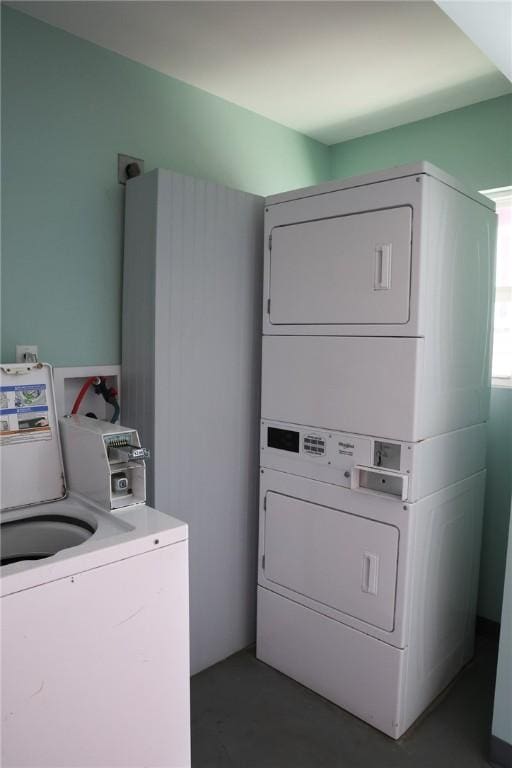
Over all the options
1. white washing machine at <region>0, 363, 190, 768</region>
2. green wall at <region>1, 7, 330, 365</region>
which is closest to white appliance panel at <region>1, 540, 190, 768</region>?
white washing machine at <region>0, 363, 190, 768</region>

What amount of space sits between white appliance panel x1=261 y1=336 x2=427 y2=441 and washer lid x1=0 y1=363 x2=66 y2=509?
924 millimetres

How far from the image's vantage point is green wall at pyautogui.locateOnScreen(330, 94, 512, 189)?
259 cm

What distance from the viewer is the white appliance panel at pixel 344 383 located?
6.20 feet

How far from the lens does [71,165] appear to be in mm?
2109

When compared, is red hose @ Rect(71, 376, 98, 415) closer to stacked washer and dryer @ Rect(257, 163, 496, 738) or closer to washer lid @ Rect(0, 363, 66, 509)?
washer lid @ Rect(0, 363, 66, 509)

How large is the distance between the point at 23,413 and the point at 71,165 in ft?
3.36

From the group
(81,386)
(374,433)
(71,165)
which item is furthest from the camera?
(81,386)

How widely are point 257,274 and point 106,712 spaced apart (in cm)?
182

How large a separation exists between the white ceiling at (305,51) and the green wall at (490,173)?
8 cm

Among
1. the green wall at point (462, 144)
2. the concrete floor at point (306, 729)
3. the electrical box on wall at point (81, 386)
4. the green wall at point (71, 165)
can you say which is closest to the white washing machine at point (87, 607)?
the electrical box on wall at point (81, 386)

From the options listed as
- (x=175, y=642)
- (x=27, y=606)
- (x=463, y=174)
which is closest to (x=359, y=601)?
(x=175, y=642)

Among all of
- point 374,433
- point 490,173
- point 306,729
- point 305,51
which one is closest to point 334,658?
point 306,729

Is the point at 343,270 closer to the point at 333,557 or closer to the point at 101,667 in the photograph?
the point at 333,557

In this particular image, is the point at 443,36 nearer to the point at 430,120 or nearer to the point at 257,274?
the point at 430,120
